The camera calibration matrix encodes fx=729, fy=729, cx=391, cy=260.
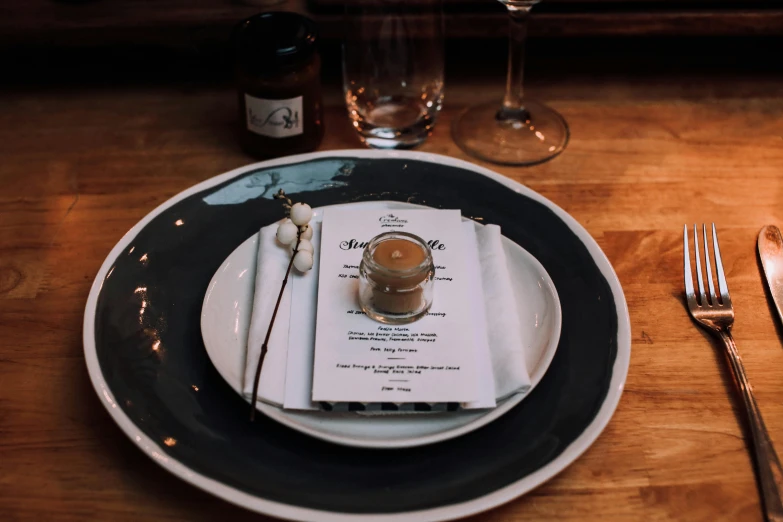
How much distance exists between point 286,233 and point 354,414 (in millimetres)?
180

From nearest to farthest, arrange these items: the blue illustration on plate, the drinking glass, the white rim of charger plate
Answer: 1. the white rim of charger plate
2. the blue illustration on plate
3. the drinking glass

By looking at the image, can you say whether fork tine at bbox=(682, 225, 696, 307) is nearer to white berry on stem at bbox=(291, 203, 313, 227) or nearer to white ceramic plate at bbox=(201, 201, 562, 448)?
white ceramic plate at bbox=(201, 201, 562, 448)

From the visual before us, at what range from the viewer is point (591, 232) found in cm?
74

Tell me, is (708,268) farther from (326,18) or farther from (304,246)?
(326,18)

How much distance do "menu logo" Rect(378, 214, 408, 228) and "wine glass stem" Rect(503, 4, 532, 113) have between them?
0.86 ft

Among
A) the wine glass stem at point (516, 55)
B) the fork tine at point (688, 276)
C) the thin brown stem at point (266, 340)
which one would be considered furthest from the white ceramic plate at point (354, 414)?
the wine glass stem at point (516, 55)

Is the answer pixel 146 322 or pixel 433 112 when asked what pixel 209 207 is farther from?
pixel 433 112

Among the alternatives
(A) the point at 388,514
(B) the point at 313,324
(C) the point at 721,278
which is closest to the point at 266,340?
(B) the point at 313,324

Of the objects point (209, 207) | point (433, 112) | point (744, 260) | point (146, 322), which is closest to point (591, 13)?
point (433, 112)

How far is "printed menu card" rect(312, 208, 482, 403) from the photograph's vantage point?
52 centimetres

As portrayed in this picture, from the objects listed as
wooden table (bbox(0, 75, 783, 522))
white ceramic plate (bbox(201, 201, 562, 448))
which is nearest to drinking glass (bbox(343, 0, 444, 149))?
wooden table (bbox(0, 75, 783, 522))

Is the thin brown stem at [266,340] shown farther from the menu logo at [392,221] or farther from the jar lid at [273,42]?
the jar lid at [273,42]

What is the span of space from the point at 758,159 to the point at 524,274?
0.39m

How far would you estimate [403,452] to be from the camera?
1.65 feet
